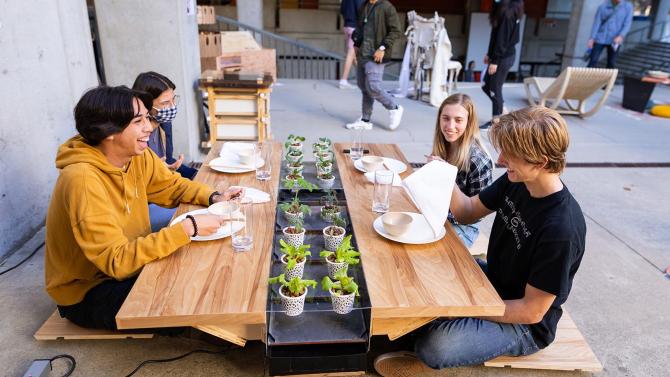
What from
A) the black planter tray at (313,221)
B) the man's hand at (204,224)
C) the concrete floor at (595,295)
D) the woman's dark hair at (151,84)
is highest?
the woman's dark hair at (151,84)

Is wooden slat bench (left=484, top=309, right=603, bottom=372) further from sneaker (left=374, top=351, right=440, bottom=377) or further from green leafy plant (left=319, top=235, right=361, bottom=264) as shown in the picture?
green leafy plant (left=319, top=235, right=361, bottom=264)

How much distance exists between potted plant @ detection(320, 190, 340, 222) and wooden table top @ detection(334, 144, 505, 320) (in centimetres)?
8

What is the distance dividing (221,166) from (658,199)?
392 cm

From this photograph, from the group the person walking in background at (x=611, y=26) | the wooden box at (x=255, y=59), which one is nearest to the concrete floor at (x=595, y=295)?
the wooden box at (x=255, y=59)

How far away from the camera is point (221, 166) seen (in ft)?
8.66

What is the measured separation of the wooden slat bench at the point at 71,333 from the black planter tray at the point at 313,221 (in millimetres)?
749

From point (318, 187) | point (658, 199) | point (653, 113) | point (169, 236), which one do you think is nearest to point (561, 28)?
point (653, 113)

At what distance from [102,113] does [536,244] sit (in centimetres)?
168

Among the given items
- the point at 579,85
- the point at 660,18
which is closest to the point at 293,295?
the point at 579,85

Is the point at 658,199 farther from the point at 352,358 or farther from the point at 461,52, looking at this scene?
the point at 461,52

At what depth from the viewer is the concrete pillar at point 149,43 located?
4.11 meters

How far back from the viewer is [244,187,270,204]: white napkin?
2.24 metres

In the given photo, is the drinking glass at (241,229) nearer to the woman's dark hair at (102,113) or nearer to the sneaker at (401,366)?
the woman's dark hair at (102,113)

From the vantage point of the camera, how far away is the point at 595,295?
2771 millimetres
